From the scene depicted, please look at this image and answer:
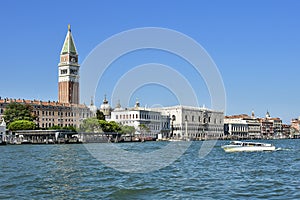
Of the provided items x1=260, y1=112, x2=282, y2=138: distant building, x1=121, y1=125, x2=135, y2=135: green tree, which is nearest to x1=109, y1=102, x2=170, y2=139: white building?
→ x1=121, y1=125, x2=135, y2=135: green tree

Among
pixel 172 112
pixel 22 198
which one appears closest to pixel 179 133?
pixel 172 112

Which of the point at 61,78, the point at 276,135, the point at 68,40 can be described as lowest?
the point at 276,135

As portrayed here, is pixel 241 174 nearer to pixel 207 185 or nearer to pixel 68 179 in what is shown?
pixel 207 185

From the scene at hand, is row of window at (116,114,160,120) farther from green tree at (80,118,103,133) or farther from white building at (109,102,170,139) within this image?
green tree at (80,118,103,133)

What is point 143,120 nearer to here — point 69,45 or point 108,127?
point 108,127

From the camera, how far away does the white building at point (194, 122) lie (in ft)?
334

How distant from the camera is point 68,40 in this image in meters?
104

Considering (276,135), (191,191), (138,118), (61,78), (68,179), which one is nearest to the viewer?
(191,191)

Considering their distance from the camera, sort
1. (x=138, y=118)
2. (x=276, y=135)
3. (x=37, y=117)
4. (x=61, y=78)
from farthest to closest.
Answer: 1. (x=276, y=135)
2. (x=61, y=78)
3. (x=138, y=118)
4. (x=37, y=117)

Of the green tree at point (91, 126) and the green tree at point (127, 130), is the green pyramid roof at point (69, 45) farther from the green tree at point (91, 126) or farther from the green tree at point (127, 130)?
the green tree at point (91, 126)

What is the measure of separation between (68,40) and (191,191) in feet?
306

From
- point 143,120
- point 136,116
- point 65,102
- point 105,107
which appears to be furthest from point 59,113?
point 105,107

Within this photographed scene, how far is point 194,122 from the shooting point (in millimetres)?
106000

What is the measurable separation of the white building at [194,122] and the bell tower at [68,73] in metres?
17.7
